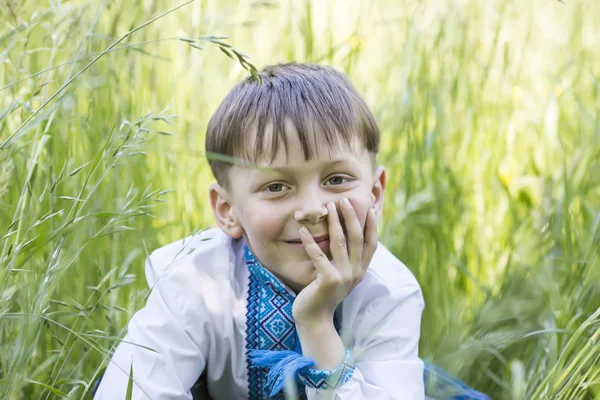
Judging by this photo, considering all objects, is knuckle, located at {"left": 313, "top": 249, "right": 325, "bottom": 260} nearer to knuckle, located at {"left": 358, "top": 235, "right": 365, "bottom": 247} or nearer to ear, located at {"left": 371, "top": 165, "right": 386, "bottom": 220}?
knuckle, located at {"left": 358, "top": 235, "right": 365, "bottom": 247}

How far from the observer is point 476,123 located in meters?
2.63

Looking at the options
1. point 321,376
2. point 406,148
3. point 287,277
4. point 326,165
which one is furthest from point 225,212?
point 406,148

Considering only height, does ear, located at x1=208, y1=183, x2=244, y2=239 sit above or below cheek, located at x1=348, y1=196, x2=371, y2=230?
below

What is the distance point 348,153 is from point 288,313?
423mm

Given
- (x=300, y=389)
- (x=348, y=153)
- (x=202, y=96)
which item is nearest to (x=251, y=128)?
(x=348, y=153)

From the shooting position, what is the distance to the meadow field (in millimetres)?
1784

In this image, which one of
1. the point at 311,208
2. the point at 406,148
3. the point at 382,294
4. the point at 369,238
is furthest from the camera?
the point at 406,148

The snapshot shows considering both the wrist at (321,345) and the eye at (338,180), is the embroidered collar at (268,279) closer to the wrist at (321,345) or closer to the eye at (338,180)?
the wrist at (321,345)

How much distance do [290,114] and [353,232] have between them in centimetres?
30

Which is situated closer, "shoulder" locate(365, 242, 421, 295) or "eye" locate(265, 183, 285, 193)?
"eye" locate(265, 183, 285, 193)

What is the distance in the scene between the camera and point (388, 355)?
178 centimetres

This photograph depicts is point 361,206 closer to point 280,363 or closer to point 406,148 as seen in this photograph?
point 280,363

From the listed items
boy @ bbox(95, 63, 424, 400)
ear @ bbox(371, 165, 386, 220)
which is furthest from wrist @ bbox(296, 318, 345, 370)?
ear @ bbox(371, 165, 386, 220)

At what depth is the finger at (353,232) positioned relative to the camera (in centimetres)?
166
